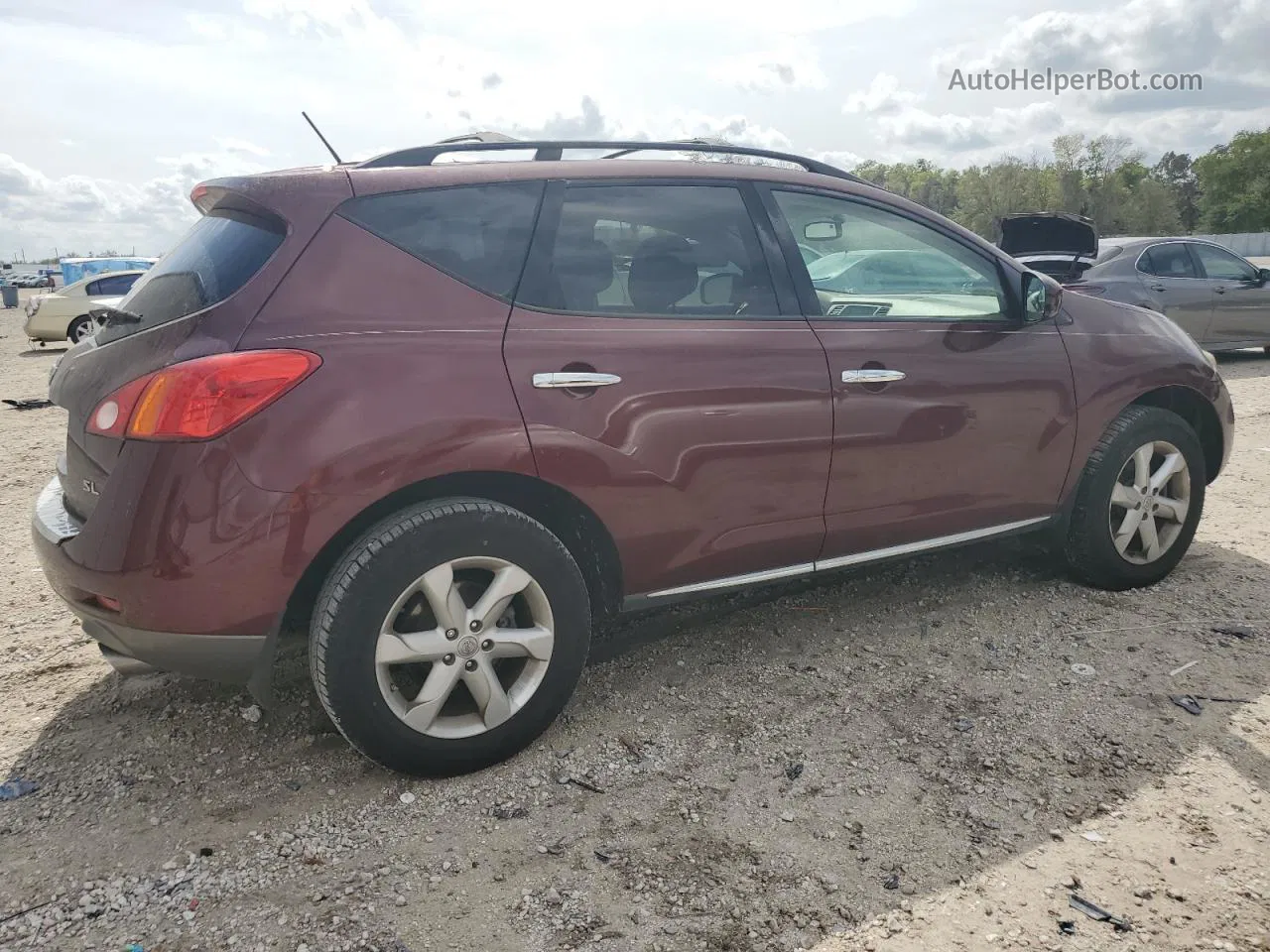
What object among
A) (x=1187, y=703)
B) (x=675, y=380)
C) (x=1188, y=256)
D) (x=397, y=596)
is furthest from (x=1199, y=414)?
(x=1188, y=256)

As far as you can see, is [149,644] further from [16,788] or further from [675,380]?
[675,380]

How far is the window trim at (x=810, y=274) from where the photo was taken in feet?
10.5

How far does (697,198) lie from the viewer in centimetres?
310

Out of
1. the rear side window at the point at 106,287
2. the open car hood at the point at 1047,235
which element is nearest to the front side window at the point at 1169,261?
the open car hood at the point at 1047,235

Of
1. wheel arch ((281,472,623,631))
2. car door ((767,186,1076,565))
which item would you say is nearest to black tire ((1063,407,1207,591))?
car door ((767,186,1076,565))

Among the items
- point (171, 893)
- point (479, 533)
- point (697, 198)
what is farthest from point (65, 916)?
point (697, 198)

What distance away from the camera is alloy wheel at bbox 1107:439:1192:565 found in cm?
394

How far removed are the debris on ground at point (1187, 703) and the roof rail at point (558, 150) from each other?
2094mm

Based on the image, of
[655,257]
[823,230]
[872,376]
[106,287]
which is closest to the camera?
[655,257]

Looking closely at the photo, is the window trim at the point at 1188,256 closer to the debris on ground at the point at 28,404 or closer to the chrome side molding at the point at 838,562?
the chrome side molding at the point at 838,562

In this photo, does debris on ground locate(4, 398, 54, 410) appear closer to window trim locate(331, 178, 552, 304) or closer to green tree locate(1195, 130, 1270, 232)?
window trim locate(331, 178, 552, 304)

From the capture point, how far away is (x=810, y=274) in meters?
3.23

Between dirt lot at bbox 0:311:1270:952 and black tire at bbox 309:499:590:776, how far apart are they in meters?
0.14

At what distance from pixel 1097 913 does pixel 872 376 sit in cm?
173
